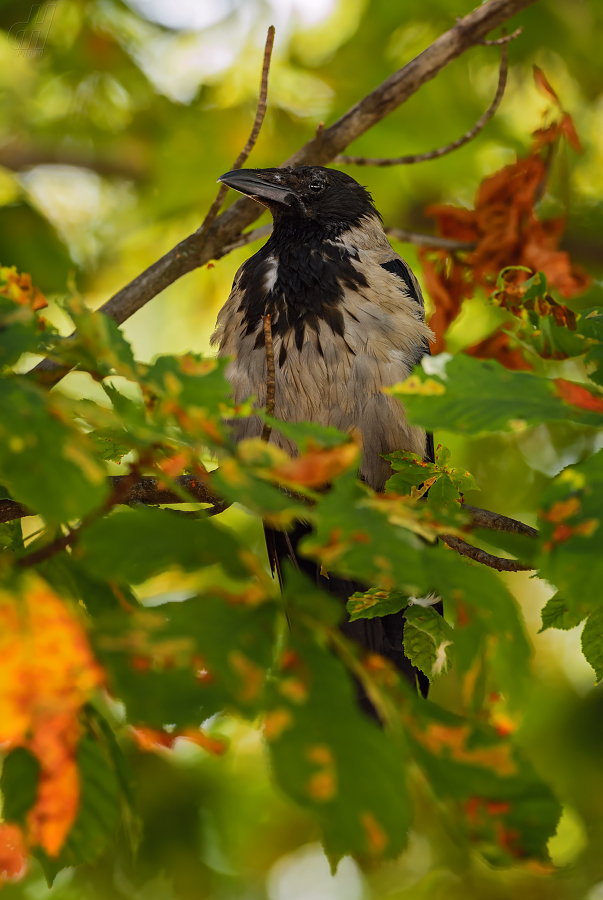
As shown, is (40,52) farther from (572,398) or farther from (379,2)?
(572,398)

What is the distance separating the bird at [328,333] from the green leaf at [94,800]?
213cm

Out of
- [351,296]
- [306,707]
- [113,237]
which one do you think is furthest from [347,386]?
[113,237]

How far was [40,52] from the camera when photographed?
18.4ft

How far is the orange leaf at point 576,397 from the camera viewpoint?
158 cm

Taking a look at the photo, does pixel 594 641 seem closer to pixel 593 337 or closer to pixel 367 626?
pixel 593 337

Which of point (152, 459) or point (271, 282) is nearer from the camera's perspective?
point (152, 459)

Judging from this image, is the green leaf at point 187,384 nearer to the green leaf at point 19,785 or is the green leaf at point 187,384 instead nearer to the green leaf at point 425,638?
the green leaf at point 19,785

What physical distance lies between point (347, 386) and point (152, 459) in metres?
2.30

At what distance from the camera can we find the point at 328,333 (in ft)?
12.4

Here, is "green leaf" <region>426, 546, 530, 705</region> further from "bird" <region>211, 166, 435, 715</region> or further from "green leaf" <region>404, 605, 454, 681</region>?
"bird" <region>211, 166, 435, 715</region>

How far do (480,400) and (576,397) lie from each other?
0.67ft

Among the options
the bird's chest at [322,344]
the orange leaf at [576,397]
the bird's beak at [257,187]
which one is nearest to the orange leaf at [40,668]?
the orange leaf at [576,397]

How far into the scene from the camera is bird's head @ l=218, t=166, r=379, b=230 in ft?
13.2

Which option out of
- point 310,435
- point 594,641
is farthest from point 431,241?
point 310,435
